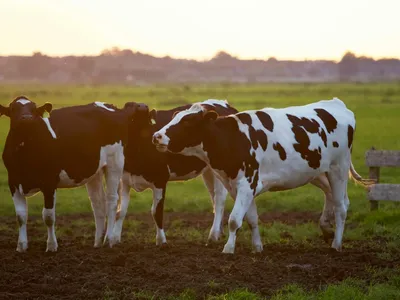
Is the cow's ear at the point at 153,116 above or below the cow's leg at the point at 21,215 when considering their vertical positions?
above

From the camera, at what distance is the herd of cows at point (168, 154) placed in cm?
1189

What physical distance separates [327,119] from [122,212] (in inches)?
144

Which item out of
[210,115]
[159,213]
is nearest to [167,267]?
[210,115]

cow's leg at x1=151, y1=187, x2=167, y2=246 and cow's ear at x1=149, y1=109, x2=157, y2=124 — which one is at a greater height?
cow's ear at x1=149, y1=109, x2=157, y2=124

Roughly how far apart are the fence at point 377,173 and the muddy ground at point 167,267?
224cm

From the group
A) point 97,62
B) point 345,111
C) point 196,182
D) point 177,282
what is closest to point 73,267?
point 177,282

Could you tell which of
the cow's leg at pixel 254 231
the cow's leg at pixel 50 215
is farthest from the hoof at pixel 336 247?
the cow's leg at pixel 50 215

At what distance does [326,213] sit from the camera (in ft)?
44.3

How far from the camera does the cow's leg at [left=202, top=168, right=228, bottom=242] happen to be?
1384 cm

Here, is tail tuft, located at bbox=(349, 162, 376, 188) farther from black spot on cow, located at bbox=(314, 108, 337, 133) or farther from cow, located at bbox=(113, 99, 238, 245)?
cow, located at bbox=(113, 99, 238, 245)

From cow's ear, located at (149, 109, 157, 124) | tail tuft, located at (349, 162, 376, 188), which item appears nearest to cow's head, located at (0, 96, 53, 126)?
cow's ear, located at (149, 109, 157, 124)

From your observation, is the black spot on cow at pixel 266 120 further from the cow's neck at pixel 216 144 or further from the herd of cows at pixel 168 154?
the cow's neck at pixel 216 144

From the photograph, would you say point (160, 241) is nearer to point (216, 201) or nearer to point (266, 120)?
point (216, 201)

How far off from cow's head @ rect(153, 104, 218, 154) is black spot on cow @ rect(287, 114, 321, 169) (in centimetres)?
147
